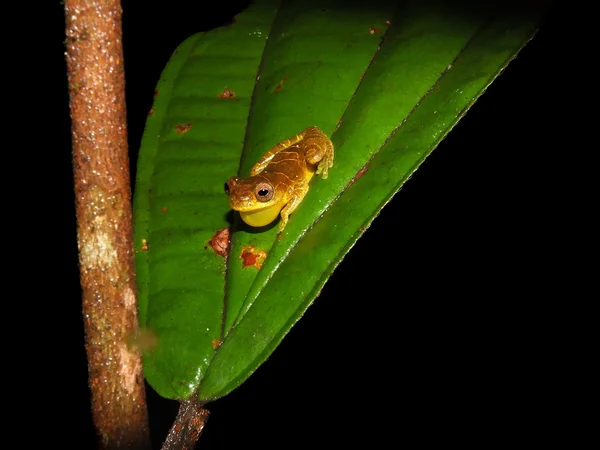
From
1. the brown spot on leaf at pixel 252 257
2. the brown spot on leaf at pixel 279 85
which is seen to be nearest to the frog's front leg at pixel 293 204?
the brown spot on leaf at pixel 252 257

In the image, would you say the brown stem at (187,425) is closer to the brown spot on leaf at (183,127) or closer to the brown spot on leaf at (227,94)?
the brown spot on leaf at (183,127)

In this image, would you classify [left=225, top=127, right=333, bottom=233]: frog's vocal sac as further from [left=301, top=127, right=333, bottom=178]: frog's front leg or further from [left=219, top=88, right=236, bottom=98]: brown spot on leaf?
[left=219, top=88, right=236, bottom=98]: brown spot on leaf

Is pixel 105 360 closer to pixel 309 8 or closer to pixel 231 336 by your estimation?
pixel 231 336

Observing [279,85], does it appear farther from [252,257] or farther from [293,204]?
[252,257]

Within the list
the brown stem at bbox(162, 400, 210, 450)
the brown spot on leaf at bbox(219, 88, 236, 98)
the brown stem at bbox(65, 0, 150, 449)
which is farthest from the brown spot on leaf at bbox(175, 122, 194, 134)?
the brown stem at bbox(162, 400, 210, 450)

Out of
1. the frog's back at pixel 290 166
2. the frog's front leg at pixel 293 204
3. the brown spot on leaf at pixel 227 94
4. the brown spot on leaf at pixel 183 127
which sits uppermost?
the brown spot on leaf at pixel 227 94

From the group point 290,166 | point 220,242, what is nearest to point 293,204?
point 220,242
